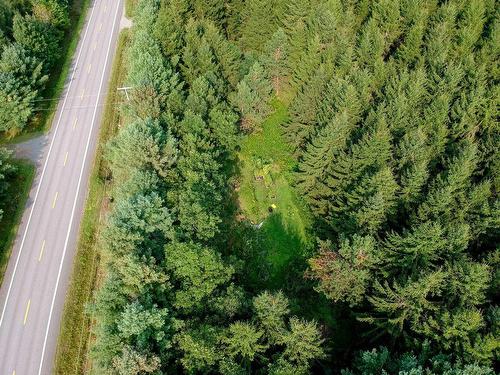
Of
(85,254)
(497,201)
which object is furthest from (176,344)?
(497,201)

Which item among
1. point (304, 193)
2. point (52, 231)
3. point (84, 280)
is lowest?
point (304, 193)

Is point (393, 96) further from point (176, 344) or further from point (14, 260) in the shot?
point (14, 260)

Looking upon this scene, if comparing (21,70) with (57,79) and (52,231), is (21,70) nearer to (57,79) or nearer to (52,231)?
(57,79)

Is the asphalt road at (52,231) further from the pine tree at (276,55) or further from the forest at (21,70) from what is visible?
the pine tree at (276,55)

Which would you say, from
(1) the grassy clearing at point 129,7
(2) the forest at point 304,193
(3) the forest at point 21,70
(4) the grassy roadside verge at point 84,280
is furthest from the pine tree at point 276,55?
(3) the forest at point 21,70

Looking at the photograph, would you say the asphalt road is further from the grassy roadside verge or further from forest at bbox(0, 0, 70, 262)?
forest at bbox(0, 0, 70, 262)

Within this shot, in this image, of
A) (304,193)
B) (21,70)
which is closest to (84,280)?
(304,193)
